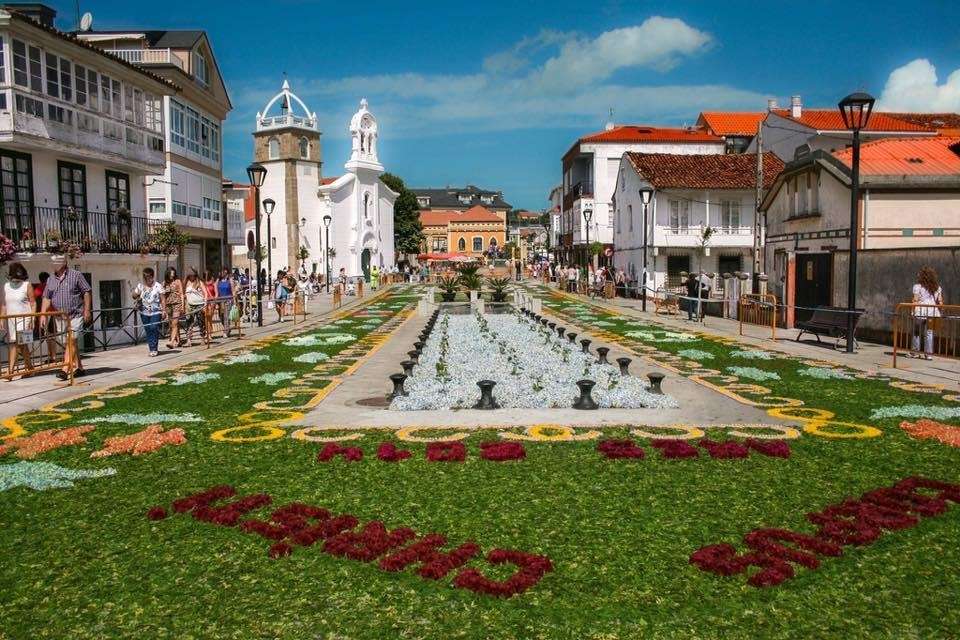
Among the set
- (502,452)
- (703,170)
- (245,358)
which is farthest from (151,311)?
(703,170)

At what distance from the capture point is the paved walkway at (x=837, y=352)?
1323 centimetres

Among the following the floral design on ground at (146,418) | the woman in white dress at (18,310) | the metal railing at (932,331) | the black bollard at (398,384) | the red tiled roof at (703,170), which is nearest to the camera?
the floral design on ground at (146,418)

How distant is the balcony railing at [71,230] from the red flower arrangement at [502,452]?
14.3m

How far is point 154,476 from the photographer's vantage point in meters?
7.21

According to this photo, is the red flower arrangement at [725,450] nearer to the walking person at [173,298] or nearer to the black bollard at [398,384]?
the black bollard at [398,384]

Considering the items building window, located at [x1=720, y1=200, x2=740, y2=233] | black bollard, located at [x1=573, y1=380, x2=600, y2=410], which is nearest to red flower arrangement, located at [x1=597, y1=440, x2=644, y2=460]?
black bollard, located at [x1=573, y1=380, x2=600, y2=410]

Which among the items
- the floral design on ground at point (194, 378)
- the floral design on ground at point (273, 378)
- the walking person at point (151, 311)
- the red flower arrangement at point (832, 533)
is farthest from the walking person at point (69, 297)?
the red flower arrangement at point (832, 533)

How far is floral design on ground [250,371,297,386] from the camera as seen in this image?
13017 millimetres

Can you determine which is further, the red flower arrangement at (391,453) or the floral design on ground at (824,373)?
the floral design on ground at (824,373)

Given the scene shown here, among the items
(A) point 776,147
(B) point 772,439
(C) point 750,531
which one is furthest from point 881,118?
(C) point 750,531

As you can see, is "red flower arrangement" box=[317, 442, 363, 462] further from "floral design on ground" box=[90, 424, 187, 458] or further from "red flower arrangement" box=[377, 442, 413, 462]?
"floral design on ground" box=[90, 424, 187, 458]

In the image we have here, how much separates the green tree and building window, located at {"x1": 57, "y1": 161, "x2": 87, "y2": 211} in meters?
76.5

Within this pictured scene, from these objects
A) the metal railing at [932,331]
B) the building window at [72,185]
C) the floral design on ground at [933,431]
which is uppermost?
the building window at [72,185]

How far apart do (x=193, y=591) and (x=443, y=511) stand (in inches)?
80.5
